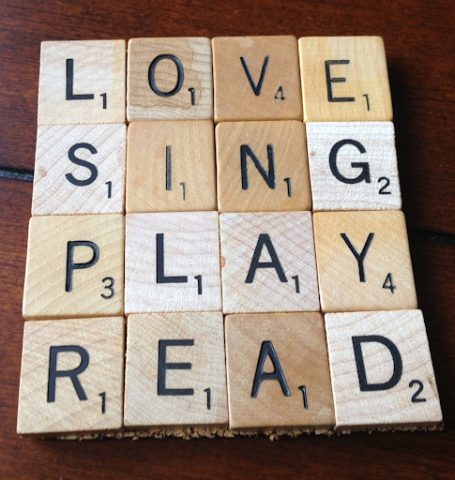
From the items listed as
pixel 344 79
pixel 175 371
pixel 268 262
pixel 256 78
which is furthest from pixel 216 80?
pixel 175 371

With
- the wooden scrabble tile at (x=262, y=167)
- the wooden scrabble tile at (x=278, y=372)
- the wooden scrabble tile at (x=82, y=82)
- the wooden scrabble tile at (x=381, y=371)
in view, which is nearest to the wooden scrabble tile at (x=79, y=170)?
the wooden scrabble tile at (x=82, y=82)

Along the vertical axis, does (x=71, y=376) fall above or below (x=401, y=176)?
below

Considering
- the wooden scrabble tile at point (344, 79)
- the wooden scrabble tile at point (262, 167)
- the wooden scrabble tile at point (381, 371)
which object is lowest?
the wooden scrabble tile at point (381, 371)

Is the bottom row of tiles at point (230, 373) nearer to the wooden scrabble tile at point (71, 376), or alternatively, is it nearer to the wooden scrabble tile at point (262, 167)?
the wooden scrabble tile at point (71, 376)

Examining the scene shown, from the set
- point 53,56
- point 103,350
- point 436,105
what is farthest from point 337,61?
point 103,350

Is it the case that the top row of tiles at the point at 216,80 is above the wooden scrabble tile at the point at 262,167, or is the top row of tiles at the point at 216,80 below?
above

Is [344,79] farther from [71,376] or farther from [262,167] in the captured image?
[71,376]

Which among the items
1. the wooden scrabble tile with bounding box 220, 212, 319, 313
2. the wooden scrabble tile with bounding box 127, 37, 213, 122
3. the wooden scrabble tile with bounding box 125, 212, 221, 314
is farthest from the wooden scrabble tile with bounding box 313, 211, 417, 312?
the wooden scrabble tile with bounding box 127, 37, 213, 122

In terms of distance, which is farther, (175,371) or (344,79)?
(344,79)
